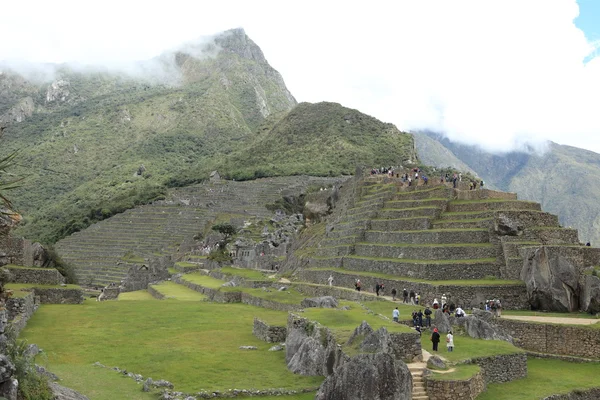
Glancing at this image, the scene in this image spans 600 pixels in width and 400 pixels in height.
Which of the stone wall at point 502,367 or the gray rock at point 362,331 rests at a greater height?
the gray rock at point 362,331

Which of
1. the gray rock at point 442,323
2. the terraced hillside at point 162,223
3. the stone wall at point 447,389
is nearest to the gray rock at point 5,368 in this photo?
the stone wall at point 447,389

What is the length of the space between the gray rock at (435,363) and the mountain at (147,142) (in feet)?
233

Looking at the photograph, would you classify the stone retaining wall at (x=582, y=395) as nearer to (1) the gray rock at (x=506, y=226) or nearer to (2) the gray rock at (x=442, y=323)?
(2) the gray rock at (x=442, y=323)

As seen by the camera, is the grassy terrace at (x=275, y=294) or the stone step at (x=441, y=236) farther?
the grassy terrace at (x=275, y=294)

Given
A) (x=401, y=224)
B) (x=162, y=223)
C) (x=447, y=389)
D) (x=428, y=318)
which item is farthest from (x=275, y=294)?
(x=162, y=223)

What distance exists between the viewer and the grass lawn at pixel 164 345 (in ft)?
50.4

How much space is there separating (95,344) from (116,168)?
109 m

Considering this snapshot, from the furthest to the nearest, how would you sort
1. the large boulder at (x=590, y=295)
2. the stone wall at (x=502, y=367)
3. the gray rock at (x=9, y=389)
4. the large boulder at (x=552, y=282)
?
the large boulder at (x=552, y=282)
the large boulder at (x=590, y=295)
the stone wall at (x=502, y=367)
the gray rock at (x=9, y=389)

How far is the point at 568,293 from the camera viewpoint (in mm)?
23953

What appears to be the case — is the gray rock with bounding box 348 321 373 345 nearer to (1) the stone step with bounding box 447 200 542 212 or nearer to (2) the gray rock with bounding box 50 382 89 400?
(2) the gray rock with bounding box 50 382 89 400

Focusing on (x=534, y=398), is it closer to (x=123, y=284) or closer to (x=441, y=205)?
(x=441, y=205)

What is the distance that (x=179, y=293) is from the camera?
136 feet

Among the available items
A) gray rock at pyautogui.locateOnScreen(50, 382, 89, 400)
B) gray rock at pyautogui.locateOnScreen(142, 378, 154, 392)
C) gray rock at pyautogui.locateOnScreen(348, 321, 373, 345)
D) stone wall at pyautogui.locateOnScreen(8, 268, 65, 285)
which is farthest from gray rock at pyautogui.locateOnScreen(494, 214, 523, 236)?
stone wall at pyautogui.locateOnScreen(8, 268, 65, 285)

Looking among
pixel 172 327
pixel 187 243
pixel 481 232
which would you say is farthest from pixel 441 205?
pixel 187 243
